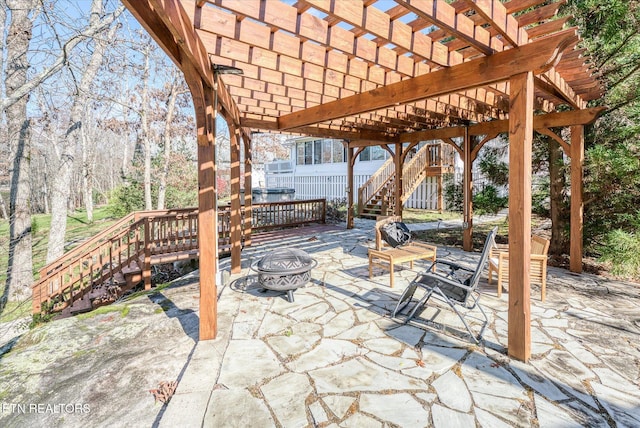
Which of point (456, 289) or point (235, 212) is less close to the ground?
point (235, 212)

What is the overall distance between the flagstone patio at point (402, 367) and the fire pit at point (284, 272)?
0.27 meters

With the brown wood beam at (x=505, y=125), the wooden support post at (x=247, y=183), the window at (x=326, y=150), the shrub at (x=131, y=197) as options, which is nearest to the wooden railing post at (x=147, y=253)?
the wooden support post at (x=247, y=183)

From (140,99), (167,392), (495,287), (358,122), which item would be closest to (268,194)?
(140,99)

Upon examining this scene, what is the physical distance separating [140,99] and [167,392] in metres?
12.3

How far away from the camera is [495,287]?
4508mm

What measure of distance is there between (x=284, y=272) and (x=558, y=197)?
18.4 ft

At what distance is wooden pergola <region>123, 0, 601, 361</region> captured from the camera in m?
2.19

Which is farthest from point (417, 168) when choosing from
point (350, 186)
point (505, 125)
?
point (505, 125)

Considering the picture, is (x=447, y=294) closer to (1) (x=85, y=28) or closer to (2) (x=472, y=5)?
(2) (x=472, y=5)

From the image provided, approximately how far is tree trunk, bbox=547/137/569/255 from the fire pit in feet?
16.9

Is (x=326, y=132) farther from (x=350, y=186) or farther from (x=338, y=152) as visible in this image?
(x=338, y=152)

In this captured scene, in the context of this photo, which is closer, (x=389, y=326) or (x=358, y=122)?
(x=389, y=326)

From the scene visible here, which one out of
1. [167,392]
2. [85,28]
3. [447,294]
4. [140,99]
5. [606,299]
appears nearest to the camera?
[167,392]

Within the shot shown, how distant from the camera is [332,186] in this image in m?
16.0
